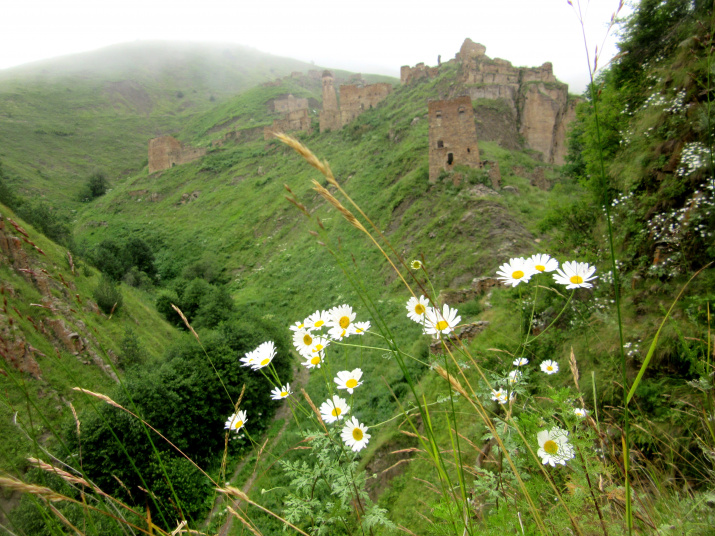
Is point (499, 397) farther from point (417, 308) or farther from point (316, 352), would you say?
point (316, 352)

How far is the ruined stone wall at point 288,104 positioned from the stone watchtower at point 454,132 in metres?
53.6

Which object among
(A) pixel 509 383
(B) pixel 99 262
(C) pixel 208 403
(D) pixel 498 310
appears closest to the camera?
(A) pixel 509 383

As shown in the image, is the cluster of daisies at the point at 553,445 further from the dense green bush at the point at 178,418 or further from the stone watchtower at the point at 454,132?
the stone watchtower at the point at 454,132

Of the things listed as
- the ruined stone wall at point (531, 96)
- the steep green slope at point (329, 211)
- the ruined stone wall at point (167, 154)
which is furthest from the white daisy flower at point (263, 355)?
the ruined stone wall at point (167, 154)

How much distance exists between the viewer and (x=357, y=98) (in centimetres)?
4341

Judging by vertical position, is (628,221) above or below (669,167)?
below

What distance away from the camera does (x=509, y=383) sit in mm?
1558

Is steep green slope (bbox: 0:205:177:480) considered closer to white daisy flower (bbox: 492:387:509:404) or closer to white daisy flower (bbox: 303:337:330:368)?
white daisy flower (bbox: 303:337:330:368)

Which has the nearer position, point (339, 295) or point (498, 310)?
point (498, 310)

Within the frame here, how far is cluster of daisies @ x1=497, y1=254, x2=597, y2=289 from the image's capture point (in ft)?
4.79

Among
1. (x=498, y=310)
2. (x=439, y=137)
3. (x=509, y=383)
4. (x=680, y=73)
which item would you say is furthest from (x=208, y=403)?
(x=439, y=137)

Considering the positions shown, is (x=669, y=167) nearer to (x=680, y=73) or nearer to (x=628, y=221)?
(x=628, y=221)

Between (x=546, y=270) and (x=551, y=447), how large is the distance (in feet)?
2.48

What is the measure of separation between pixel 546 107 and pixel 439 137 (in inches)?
871
